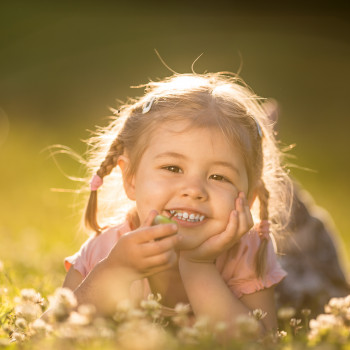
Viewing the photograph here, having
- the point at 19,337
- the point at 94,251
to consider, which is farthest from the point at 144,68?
the point at 19,337

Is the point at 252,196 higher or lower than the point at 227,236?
higher

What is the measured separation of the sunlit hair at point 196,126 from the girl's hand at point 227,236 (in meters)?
0.49

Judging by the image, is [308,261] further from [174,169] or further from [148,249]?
[148,249]

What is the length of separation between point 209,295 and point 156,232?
3.13ft

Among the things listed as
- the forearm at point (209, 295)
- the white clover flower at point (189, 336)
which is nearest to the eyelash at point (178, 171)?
the forearm at point (209, 295)

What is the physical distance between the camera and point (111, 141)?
219 inches

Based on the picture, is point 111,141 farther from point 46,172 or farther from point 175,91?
point 46,172

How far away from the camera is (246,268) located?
525 centimetres

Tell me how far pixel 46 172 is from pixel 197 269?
13.1m

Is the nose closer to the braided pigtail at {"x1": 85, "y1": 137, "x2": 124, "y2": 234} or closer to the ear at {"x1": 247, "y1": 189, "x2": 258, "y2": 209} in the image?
the ear at {"x1": 247, "y1": 189, "x2": 258, "y2": 209}

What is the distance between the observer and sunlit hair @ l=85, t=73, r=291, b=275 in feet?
16.3

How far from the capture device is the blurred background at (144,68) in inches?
722

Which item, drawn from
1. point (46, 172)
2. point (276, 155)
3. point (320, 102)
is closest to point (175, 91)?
point (276, 155)

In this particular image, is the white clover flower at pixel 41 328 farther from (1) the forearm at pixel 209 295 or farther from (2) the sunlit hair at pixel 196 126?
(2) the sunlit hair at pixel 196 126
